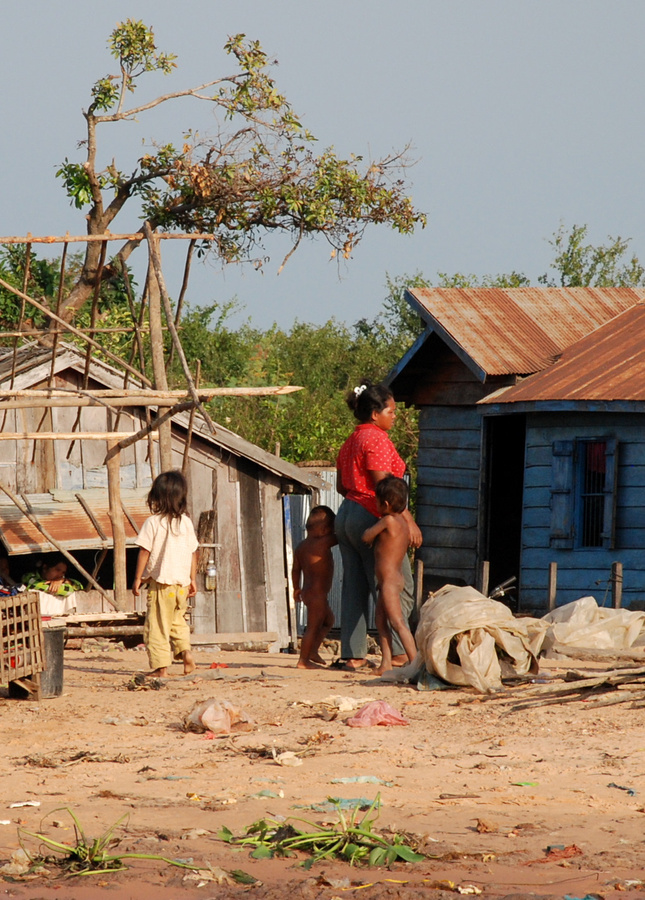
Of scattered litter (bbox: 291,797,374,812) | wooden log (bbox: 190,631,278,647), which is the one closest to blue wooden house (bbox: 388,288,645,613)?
wooden log (bbox: 190,631,278,647)

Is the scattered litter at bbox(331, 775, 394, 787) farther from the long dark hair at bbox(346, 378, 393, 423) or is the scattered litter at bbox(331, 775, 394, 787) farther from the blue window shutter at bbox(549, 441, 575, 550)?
the blue window shutter at bbox(549, 441, 575, 550)

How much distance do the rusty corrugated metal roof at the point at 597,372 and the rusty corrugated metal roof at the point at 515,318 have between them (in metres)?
0.33

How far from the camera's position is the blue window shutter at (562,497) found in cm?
1384

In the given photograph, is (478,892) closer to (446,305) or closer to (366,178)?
(446,305)

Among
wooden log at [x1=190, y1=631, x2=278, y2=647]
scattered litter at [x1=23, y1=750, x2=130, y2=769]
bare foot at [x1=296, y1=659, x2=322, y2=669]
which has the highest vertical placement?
scattered litter at [x1=23, y1=750, x2=130, y2=769]

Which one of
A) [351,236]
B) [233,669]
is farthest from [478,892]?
[351,236]

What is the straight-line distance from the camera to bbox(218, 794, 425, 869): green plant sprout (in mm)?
4301

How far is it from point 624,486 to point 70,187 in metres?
10.4

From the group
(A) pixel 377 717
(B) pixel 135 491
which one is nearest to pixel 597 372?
(B) pixel 135 491

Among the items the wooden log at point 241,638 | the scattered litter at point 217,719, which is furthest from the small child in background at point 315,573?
the wooden log at point 241,638

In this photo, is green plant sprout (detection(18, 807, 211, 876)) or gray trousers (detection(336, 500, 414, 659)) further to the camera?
gray trousers (detection(336, 500, 414, 659))

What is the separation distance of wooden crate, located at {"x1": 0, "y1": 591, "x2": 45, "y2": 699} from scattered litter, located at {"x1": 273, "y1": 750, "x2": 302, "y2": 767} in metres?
2.35

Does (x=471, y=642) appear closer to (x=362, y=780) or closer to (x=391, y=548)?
(x=391, y=548)

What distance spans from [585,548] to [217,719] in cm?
799
